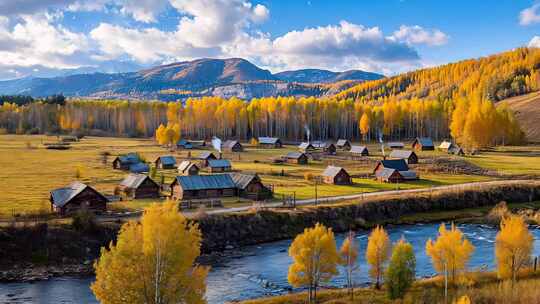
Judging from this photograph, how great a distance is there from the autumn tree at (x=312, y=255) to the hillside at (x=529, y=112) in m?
130

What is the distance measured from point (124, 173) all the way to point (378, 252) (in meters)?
51.9

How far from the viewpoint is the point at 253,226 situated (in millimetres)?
50594

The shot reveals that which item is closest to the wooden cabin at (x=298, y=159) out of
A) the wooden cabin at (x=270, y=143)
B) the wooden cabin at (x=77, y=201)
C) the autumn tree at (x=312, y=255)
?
the wooden cabin at (x=270, y=143)

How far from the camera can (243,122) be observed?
157875mm

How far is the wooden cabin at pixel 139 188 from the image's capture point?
58.4 meters

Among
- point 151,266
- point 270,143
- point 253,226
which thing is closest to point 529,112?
point 270,143

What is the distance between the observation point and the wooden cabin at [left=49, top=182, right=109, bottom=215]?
4906 centimetres

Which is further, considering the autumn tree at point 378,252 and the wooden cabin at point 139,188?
the wooden cabin at point 139,188

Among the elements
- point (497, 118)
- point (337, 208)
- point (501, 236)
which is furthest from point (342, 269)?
point (497, 118)

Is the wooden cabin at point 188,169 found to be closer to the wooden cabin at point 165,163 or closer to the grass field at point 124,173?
the grass field at point 124,173

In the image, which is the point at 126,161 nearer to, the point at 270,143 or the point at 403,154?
the point at 403,154

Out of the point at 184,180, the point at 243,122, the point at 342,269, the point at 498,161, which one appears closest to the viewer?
the point at 342,269

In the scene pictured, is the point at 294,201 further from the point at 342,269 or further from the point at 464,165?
the point at 464,165

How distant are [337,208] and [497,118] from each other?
90286 mm
